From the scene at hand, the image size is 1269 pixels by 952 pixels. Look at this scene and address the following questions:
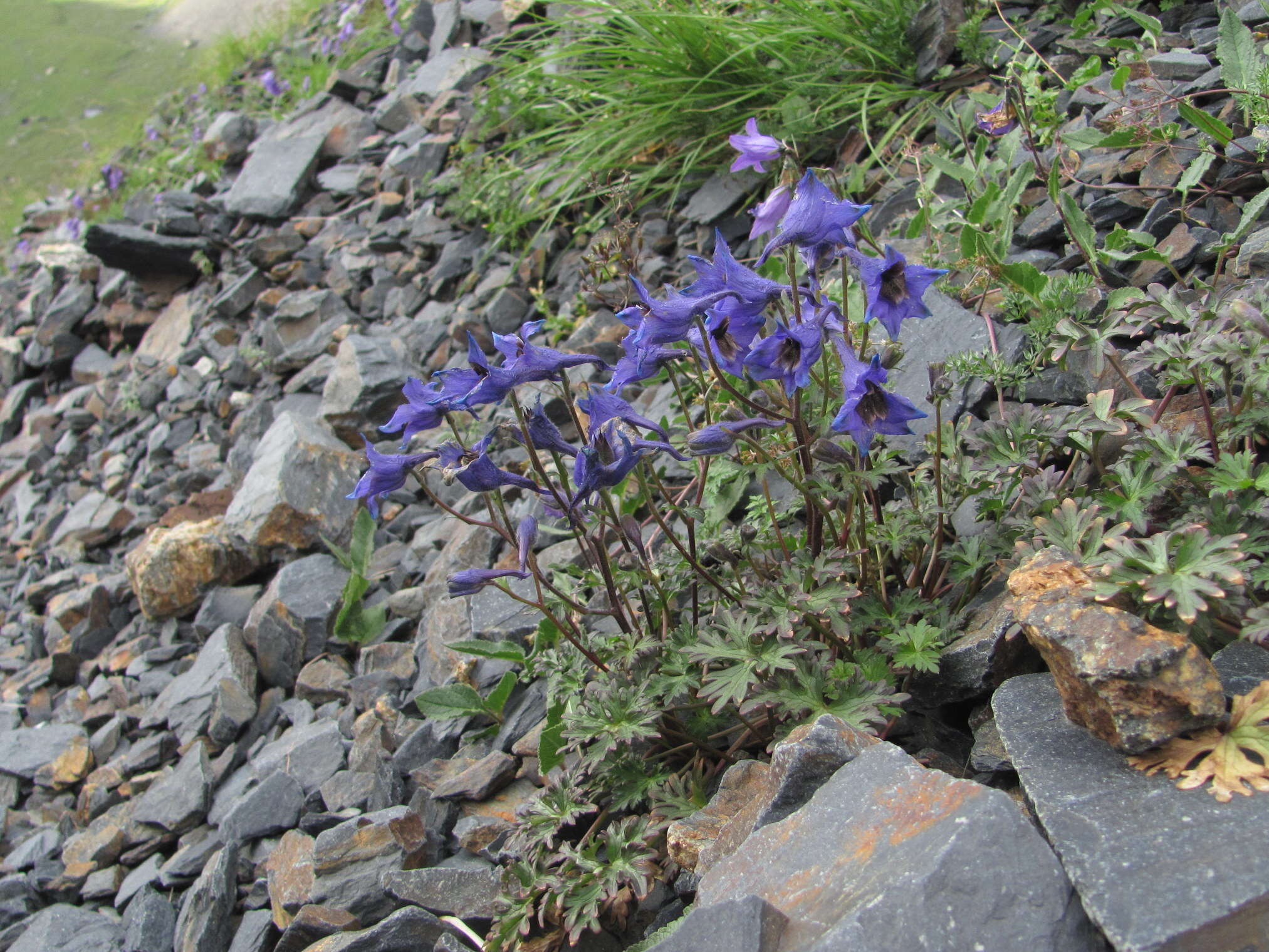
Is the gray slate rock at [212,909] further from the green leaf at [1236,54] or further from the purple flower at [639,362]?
the green leaf at [1236,54]

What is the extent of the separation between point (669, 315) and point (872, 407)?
0.41m

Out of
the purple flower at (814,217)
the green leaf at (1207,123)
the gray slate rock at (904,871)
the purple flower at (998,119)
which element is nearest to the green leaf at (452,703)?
the gray slate rock at (904,871)

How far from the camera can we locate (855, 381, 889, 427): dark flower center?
1777mm

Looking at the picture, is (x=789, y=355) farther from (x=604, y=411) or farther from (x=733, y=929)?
(x=733, y=929)

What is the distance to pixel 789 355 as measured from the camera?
179 cm

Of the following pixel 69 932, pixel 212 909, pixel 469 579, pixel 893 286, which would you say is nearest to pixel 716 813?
pixel 469 579

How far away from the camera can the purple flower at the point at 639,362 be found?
192 cm

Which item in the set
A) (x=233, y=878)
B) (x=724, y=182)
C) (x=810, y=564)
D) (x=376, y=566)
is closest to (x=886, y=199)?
(x=724, y=182)

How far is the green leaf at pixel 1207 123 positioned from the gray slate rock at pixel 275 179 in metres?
5.48

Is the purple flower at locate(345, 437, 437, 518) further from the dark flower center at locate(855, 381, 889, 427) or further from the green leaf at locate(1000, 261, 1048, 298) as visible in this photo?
the green leaf at locate(1000, 261, 1048, 298)

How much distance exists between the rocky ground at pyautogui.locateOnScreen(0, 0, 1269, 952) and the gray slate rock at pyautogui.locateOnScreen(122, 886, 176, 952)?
0.01m

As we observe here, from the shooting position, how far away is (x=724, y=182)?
4.26 metres

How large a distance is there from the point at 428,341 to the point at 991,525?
10.9 ft

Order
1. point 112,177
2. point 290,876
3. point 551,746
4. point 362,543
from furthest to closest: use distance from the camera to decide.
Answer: point 112,177, point 362,543, point 290,876, point 551,746
